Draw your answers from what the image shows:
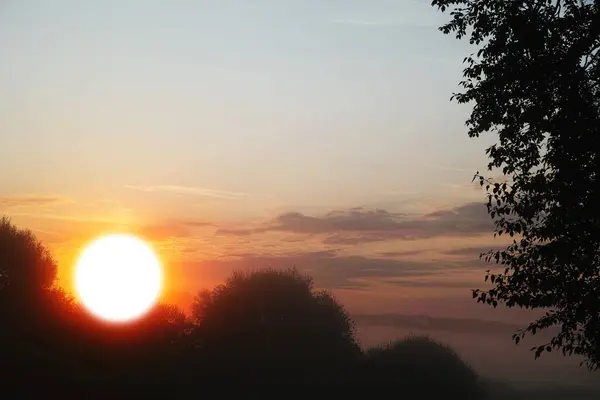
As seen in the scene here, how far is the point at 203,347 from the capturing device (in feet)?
280

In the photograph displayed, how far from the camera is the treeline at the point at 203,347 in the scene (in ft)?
208

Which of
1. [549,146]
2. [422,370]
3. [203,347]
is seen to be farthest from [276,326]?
[549,146]

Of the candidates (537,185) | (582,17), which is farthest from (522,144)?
(582,17)

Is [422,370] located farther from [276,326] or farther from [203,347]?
[203,347]

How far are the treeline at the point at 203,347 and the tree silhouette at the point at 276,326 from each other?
149 millimetres

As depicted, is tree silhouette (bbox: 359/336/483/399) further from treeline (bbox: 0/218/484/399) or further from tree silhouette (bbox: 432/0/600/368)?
tree silhouette (bbox: 432/0/600/368)

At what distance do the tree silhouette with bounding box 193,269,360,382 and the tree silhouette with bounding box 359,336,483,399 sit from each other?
13.3 ft

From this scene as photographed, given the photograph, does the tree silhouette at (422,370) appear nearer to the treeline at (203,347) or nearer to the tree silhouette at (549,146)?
the treeline at (203,347)

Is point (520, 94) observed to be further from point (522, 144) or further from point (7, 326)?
point (7, 326)

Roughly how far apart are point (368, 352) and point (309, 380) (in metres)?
17.3

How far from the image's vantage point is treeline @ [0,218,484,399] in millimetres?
63281

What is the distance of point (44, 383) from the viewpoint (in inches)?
2349

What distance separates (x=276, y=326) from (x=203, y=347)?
13325 millimetres

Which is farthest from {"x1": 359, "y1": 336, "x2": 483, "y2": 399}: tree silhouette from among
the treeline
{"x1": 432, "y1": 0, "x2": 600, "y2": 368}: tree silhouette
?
{"x1": 432, "y1": 0, "x2": 600, "y2": 368}: tree silhouette
